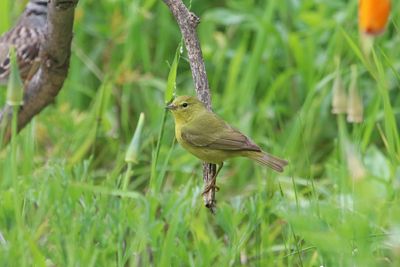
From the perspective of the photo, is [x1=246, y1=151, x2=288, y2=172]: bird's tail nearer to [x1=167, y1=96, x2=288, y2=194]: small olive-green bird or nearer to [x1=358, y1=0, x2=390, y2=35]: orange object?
[x1=167, y1=96, x2=288, y2=194]: small olive-green bird

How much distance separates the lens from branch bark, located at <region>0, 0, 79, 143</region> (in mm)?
3666

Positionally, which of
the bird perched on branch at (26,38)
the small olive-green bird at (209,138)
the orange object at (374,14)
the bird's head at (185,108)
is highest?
the bird perched on branch at (26,38)

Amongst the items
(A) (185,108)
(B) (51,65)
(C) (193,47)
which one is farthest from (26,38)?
(C) (193,47)

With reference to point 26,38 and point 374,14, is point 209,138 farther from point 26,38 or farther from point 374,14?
point 374,14

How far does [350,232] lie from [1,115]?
1879 mm

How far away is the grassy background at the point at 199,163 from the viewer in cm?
320

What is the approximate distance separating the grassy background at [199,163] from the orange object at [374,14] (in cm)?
44

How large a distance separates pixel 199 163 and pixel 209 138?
134 centimetres

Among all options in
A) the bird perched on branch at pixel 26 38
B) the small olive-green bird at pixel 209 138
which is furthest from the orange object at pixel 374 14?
the bird perched on branch at pixel 26 38

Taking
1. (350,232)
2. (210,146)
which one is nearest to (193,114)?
(210,146)

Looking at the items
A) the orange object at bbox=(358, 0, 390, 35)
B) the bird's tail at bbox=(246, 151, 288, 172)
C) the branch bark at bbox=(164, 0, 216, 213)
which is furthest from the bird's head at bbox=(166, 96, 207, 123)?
the orange object at bbox=(358, 0, 390, 35)

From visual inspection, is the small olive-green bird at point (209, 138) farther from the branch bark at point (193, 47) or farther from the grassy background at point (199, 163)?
the branch bark at point (193, 47)

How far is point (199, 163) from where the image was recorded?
5086mm

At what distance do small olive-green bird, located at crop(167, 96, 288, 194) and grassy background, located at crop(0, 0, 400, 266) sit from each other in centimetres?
9
